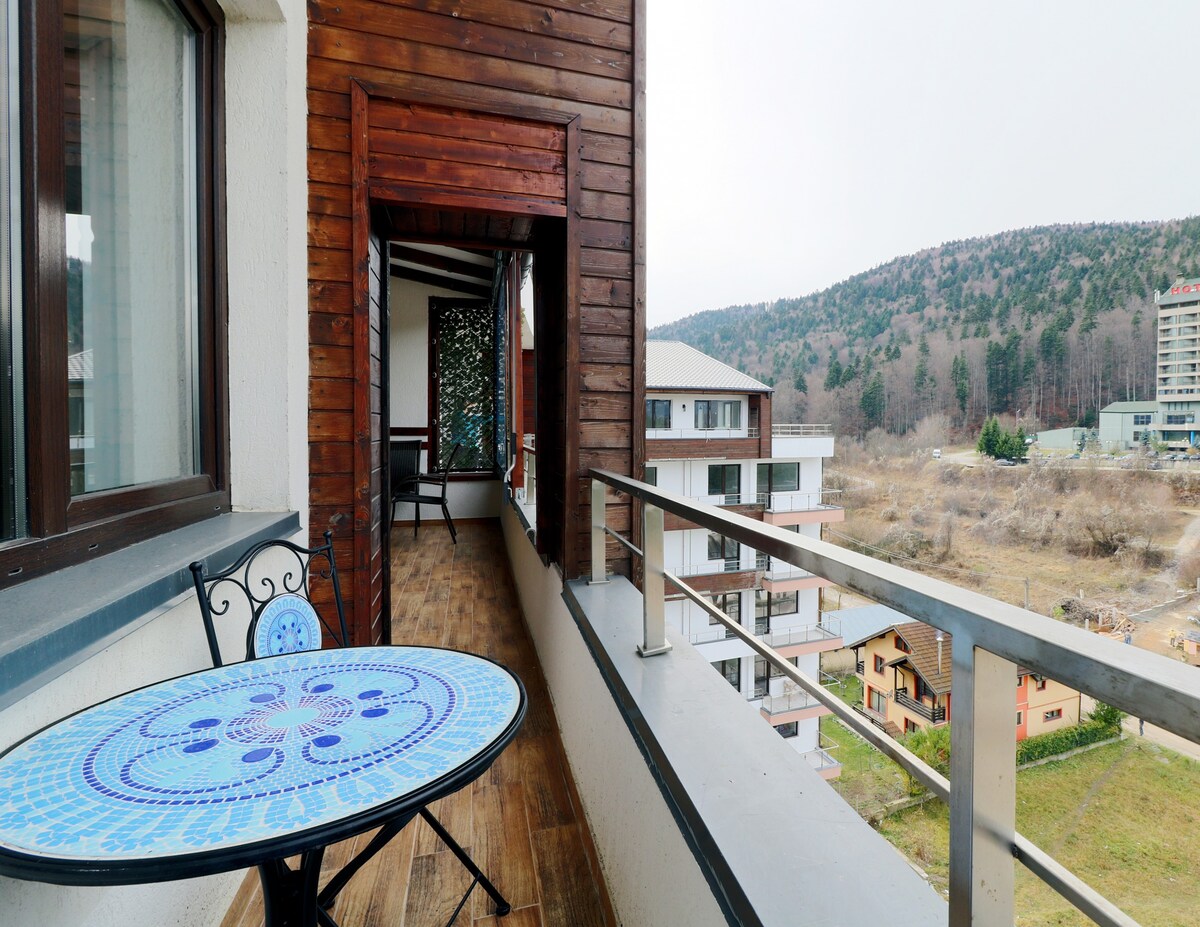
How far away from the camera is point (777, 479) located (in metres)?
2.66

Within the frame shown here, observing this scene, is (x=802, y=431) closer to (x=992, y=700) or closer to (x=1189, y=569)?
(x=1189, y=569)

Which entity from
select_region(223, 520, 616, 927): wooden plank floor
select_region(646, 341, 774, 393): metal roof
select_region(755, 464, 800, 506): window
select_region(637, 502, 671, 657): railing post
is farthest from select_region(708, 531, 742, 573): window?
select_region(637, 502, 671, 657): railing post

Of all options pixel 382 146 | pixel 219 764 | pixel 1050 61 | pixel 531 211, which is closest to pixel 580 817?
pixel 219 764

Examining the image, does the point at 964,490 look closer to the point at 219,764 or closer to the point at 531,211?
the point at 531,211

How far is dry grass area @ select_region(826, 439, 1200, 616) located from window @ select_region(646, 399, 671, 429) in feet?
2.70

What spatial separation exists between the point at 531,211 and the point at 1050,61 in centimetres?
235

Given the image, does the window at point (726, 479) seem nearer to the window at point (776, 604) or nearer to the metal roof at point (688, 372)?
the metal roof at point (688, 372)

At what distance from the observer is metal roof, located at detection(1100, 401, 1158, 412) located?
1533 mm

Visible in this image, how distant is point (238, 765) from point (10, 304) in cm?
77

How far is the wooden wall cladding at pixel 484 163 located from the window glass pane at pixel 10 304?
40.9 inches

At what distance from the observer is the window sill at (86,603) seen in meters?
0.68

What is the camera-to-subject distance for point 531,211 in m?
2.09

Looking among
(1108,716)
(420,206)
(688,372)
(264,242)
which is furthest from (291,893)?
(688,372)

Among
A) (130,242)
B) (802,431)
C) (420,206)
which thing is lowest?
(802,431)
